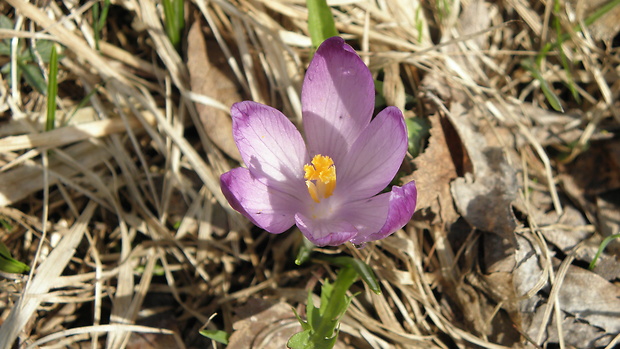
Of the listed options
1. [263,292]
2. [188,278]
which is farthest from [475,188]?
[188,278]

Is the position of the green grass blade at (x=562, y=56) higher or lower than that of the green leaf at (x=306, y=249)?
higher

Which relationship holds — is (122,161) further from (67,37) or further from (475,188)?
(475,188)

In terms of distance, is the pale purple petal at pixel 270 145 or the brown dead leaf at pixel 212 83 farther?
the brown dead leaf at pixel 212 83

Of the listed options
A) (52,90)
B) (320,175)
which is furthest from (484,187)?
(52,90)

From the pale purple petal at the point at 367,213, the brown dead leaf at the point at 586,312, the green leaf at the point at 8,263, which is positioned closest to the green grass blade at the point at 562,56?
the brown dead leaf at the point at 586,312

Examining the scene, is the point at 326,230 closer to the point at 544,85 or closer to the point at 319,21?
the point at 319,21

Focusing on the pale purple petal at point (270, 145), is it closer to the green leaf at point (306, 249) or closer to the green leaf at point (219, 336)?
the green leaf at point (306, 249)
